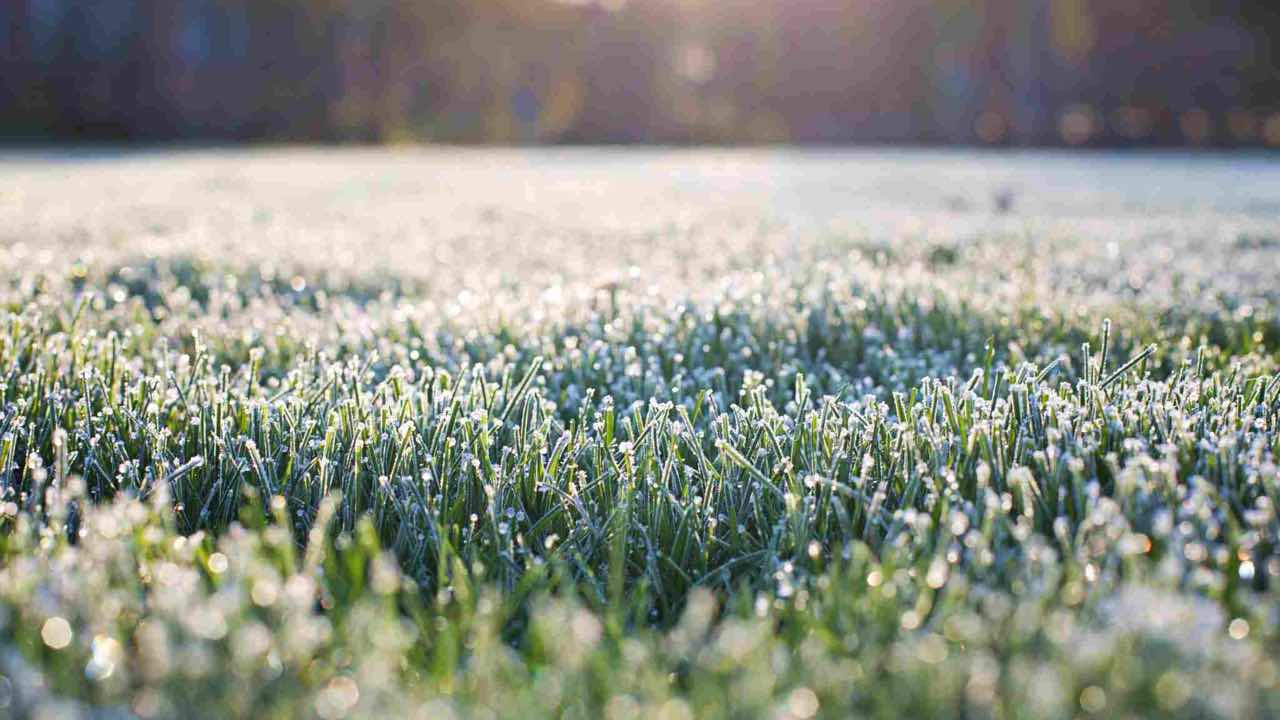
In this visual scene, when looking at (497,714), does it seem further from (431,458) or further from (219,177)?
(219,177)

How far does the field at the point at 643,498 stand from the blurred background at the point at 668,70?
31.7 metres

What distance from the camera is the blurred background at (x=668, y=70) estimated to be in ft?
107

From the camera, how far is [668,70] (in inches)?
1412

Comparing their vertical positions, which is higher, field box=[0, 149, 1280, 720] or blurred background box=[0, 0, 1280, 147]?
blurred background box=[0, 0, 1280, 147]

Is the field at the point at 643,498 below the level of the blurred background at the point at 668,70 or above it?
below

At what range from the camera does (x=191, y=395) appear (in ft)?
7.27

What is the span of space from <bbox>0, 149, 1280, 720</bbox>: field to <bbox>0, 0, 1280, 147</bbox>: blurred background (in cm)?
3173

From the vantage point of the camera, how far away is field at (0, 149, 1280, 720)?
1.09 meters

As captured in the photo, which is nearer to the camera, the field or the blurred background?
the field

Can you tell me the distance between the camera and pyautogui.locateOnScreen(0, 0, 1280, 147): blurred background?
107 ft

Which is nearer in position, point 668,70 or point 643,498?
point 643,498

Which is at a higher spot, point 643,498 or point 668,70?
point 668,70

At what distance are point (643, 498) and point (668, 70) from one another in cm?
3552

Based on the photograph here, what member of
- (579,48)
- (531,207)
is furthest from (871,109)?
(531,207)
